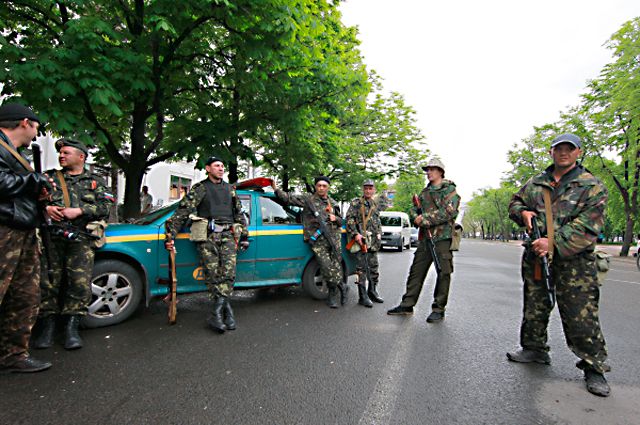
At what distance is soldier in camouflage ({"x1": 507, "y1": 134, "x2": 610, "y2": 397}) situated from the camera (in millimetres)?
2629

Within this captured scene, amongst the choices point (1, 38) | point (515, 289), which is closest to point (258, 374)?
point (1, 38)

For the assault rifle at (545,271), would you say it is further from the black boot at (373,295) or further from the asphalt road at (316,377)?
the black boot at (373,295)

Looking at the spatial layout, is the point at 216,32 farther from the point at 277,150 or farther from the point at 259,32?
the point at 277,150

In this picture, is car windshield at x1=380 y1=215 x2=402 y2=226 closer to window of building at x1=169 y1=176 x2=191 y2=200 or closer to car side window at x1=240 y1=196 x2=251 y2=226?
car side window at x1=240 y1=196 x2=251 y2=226

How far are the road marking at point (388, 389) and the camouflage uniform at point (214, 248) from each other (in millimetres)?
2047

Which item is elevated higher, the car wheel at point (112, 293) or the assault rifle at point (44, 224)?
the assault rifle at point (44, 224)

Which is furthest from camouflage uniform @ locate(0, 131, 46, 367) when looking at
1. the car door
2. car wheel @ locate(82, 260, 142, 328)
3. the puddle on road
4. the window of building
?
the window of building

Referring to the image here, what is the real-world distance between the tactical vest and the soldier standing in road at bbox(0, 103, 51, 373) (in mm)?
1602

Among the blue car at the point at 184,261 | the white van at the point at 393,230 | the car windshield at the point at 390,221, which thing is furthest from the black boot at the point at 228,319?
the car windshield at the point at 390,221

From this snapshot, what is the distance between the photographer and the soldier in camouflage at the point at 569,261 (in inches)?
104

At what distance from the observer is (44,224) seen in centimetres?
297

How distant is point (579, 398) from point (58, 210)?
15.7ft

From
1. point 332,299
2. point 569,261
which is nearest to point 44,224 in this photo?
point 332,299

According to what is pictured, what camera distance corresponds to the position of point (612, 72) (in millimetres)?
16078
